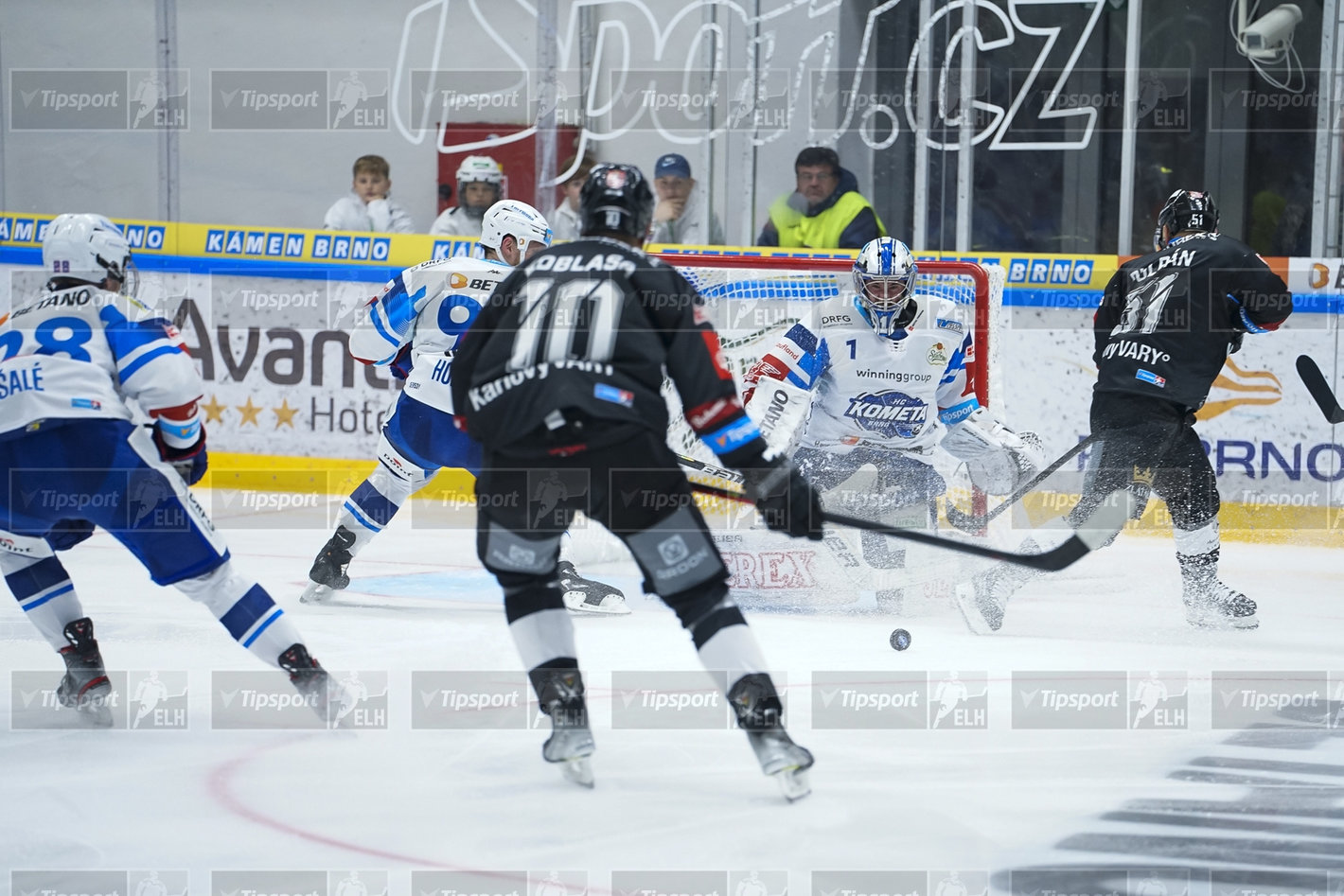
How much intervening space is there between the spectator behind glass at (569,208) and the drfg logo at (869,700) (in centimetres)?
389

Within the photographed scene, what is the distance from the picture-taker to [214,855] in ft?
8.20

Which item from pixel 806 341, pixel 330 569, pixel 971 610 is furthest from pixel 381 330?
pixel 971 610

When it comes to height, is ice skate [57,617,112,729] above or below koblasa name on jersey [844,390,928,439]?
below

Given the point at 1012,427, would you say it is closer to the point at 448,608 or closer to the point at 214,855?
the point at 448,608

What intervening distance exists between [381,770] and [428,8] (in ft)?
19.8

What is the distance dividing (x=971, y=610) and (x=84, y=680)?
255 cm

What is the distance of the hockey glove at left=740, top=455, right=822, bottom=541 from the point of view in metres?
2.77

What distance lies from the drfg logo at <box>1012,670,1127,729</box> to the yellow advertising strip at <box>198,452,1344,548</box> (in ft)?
8.08

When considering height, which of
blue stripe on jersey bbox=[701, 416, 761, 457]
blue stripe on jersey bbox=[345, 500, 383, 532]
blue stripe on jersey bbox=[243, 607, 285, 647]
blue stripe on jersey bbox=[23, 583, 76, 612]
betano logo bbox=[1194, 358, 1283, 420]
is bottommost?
blue stripe on jersey bbox=[243, 607, 285, 647]

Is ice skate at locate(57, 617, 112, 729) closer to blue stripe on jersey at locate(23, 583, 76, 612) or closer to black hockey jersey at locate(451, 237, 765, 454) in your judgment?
blue stripe on jersey at locate(23, 583, 76, 612)

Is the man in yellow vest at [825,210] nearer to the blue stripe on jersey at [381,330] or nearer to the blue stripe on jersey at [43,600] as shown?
the blue stripe on jersey at [381,330]

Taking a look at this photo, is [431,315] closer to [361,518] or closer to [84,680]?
[361,518]

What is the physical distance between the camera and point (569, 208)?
733 centimetres

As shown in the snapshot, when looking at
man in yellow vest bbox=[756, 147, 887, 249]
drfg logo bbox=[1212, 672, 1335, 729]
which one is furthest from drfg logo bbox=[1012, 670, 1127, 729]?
man in yellow vest bbox=[756, 147, 887, 249]
